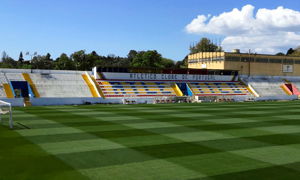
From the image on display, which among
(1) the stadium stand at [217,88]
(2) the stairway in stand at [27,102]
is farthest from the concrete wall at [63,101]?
(1) the stadium stand at [217,88]

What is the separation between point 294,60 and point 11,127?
7631 centimetres

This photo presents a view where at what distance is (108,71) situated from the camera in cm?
5728

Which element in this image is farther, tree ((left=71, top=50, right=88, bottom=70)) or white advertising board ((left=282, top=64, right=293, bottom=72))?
tree ((left=71, top=50, right=88, bottom=70))

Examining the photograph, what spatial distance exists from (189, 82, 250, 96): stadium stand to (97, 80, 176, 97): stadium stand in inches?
210

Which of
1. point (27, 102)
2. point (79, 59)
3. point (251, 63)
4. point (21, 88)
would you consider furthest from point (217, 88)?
point (79, 59)

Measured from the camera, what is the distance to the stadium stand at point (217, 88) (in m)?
60.8

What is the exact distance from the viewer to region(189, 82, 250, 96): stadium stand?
200 feet

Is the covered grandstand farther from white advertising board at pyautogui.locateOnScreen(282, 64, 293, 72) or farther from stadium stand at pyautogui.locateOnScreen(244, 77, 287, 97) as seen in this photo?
white advertising board at pyautogui.locateOnScreen(282, 64, 293, 72)

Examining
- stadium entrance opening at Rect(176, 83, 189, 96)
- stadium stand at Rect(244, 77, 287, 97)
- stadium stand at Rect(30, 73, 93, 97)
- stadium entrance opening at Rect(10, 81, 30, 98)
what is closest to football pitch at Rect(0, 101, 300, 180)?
stadium entrance opening at Rect(10, 81, 30, 98)

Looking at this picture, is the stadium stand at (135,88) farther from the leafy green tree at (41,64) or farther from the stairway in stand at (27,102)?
the leafy green tree at (41,64)

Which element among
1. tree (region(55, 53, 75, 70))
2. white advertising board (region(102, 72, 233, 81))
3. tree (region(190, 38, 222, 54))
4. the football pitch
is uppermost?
tree (region(190, 38, 222, 54))

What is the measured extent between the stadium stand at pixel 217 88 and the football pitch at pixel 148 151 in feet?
118

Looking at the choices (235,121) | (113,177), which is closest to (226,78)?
(235,121)

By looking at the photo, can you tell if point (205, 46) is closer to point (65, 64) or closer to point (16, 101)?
point (65, 64)
